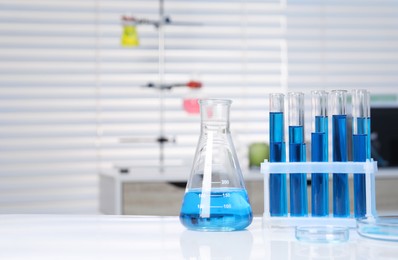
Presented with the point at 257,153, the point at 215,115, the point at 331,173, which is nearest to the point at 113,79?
the point at 257,153

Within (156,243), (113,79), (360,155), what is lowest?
(156,243)

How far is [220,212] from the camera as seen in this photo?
1089 millimetres

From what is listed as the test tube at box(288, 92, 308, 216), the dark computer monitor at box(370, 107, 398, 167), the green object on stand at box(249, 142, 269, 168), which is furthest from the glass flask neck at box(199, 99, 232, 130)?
the dark computer monitor at box(370, 107, 398, 167)

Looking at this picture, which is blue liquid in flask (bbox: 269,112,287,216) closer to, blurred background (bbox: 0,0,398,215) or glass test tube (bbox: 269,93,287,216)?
glass test tube (bbox: 269,93,287,216)

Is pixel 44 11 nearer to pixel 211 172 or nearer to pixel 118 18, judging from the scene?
pixel 118 18

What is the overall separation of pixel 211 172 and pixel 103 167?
2.89 meters

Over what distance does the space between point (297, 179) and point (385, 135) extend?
2503mm

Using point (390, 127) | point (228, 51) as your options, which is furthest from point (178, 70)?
point (390, 127)

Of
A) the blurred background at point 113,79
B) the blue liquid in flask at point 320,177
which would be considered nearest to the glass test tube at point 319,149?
the blue liquid in flask at point 320,177

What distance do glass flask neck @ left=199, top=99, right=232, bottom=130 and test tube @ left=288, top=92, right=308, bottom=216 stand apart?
103 millimetres

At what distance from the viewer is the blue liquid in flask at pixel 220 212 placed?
3.57 ft

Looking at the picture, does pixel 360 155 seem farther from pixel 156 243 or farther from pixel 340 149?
pixel 156 243

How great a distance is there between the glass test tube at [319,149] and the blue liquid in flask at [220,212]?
0.11m

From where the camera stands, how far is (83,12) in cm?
399
